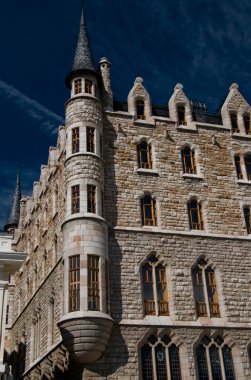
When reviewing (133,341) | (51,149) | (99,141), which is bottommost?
(133,341)

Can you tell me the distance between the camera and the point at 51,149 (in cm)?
3206

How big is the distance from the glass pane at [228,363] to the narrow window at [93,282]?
5.90 metres

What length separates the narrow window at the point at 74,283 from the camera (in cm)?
2083

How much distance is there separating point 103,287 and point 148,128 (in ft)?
30.3

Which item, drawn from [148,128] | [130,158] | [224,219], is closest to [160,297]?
[224,219]

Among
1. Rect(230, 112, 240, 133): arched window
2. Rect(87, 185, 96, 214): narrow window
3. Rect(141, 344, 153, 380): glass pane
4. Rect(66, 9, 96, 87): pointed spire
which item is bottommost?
Rect(141, 344, 153, 380): glass pane

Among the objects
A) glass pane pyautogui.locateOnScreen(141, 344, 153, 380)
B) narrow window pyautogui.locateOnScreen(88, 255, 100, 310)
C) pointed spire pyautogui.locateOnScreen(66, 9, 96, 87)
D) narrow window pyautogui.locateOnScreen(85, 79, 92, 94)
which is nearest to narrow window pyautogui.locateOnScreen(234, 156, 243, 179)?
narrow window pyautogui.locateOnScreen(85, 79, 92, 94)

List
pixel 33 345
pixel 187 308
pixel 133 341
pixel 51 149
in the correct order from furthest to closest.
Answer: pixel 51 149 < pixel 33 345 < pixel 187 308 < pixel 133 341

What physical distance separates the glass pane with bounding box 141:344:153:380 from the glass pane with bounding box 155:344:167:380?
0.30 metres

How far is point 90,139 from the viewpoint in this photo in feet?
81.3

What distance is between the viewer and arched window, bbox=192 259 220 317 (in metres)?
22.9

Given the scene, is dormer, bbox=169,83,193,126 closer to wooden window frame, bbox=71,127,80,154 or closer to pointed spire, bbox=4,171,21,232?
wooden window frame, bbox=71,127,80,154

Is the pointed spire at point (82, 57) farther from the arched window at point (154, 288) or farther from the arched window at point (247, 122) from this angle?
the arched window at point (154, 288)

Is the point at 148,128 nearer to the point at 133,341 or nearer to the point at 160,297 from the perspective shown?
the point at 160,297
